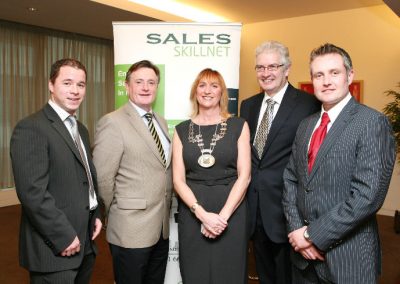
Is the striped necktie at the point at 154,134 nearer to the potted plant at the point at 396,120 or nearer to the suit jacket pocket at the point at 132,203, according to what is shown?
the suit jacket pocket at the point at 132,203

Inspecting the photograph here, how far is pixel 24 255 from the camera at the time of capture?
187 centimetres

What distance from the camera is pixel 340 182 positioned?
1809 mm

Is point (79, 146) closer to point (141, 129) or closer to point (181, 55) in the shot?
point (141, 129)

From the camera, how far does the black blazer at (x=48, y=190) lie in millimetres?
1766

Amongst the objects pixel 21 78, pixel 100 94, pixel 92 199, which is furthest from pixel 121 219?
pixel 100 94

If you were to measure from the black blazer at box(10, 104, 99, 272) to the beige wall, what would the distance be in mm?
5774

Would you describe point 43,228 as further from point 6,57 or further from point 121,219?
point 6,57

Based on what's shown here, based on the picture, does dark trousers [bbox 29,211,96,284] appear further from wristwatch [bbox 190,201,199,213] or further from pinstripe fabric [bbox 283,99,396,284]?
pinstripe fabric [bbox 283,99,396,284]

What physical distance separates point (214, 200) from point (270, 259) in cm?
63

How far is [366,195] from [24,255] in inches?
65.7

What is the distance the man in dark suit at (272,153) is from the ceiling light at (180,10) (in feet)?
14.4

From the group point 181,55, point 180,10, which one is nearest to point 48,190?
point 181,55

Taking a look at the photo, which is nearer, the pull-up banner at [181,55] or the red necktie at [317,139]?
the red necktie at [317,139]

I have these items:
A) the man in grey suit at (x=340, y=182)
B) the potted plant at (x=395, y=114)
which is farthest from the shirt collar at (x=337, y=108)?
the potted plant at (x=395, y=114)
